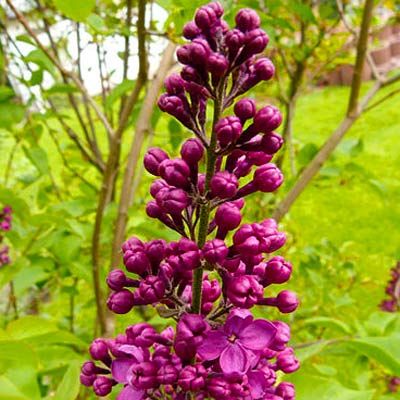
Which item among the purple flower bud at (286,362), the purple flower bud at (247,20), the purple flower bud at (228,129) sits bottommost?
the purple flower bud at (286,362)

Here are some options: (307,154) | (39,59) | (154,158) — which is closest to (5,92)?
(39,59)

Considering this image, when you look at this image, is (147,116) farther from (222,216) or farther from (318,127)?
(318,127)

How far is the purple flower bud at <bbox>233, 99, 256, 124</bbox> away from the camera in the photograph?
0.86 metres

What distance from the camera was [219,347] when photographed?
84 cm

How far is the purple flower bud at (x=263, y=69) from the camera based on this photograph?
2.77 feet

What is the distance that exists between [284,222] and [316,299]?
430 mm

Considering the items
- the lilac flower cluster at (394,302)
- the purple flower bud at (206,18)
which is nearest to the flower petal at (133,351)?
the purple flower bud at (206,18)

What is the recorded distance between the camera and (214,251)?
83cm

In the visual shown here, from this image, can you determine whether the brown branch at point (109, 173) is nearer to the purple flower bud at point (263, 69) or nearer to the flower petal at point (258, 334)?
the purple flower bud at point (263, 69)

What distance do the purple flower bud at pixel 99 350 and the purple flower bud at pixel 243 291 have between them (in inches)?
8.7

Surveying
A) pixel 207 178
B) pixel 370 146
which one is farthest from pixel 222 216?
pixel 370 146

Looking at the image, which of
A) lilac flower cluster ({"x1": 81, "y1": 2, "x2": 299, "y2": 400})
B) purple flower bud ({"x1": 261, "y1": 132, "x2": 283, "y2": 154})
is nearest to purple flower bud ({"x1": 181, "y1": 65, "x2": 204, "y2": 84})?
lilac flower cluster ({"x1": 81, "y1": 2, "x2": 299, "y2": 400})

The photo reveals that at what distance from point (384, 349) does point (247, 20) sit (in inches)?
24.6

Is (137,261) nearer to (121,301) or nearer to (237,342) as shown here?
(121,301)
